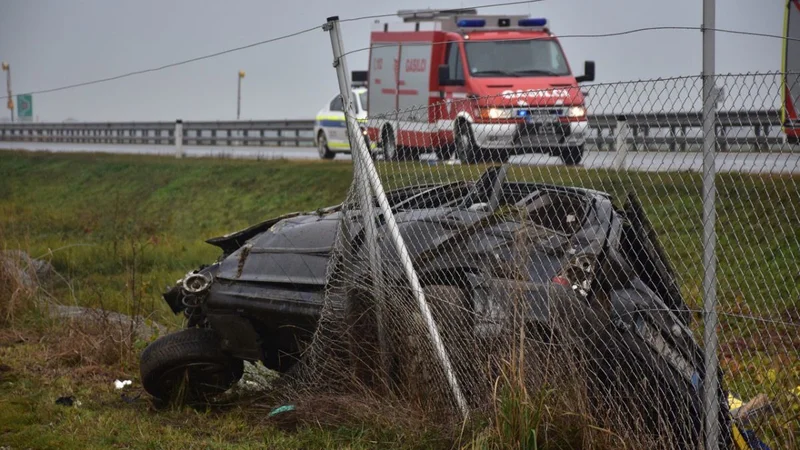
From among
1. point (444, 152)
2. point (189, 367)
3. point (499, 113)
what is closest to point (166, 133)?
point (189, 367)

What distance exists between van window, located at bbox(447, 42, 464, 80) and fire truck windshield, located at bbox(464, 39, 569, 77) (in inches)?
5.9

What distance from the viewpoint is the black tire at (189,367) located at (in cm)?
675

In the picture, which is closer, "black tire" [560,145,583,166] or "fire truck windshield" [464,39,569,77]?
"black tire" [560,145,583,166]

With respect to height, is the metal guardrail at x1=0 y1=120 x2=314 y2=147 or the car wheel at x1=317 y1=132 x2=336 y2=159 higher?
the car wheel at x1=317 y1=132 x2=336 y2=159

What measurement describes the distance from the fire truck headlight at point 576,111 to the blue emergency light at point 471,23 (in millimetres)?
12728

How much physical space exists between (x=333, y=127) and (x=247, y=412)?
1703 centimetres

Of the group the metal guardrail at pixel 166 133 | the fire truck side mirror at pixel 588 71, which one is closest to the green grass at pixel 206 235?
the fire truck side mirror at pixel 588 71

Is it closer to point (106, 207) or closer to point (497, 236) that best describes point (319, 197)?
point (106, 207)

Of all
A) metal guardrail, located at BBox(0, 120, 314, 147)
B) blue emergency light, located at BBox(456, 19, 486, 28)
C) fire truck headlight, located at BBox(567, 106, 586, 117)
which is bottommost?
metal guardrail, located at BBox(0, 120, 314, 147)

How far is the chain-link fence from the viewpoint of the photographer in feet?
15.6

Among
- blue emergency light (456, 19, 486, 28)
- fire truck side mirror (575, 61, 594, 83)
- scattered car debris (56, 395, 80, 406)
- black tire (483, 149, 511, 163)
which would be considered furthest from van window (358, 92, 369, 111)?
black tire (483, 149, 511, 163)

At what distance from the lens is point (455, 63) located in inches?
700

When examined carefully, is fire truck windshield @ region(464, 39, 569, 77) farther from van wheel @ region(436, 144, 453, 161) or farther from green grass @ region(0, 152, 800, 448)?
van wheel @ region(436, 144, 453, 161)

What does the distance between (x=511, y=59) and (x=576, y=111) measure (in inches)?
515
